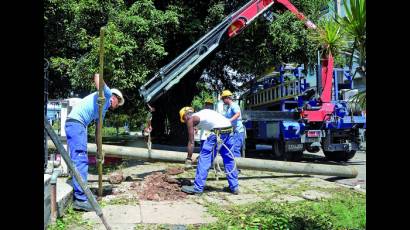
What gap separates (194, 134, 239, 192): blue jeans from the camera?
22.8 feet

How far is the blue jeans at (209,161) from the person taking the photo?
6.96 meters

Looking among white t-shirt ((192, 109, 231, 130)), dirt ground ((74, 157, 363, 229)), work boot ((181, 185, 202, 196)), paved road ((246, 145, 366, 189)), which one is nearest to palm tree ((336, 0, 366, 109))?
dirt ground ((74, 157, 363, 229))

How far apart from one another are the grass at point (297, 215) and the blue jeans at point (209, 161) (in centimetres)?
86

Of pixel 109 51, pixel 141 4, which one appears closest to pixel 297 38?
pixel 141 4

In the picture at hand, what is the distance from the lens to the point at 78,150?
562 centimetres

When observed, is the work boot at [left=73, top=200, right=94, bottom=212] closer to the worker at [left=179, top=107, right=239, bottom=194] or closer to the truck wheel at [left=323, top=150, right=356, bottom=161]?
the worker at [left=179, top=107, right=239, bottom=194]

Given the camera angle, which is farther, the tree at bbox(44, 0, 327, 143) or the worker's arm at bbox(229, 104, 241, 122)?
the tree at bbox(44, 0, 327, 143)

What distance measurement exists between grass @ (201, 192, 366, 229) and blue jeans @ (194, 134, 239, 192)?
34.0 inches

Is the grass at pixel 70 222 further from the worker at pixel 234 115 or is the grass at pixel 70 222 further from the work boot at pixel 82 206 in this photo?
the worker at pixel 234 115

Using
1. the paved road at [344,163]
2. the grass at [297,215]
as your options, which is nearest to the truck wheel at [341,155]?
the paved road at [344,163]

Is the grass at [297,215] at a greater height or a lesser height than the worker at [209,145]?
lesser
